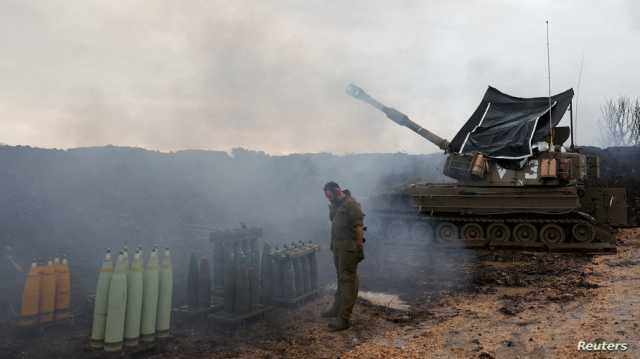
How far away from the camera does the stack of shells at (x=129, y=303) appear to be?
5141mm

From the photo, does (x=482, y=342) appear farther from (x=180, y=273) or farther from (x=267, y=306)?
(x=180, y=273)

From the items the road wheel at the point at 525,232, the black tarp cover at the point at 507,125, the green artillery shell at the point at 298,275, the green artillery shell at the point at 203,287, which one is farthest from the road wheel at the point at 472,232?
the green artillery shell at the point at 203,287

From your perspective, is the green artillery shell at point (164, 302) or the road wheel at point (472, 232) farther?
the road wheel at point (472, 232)

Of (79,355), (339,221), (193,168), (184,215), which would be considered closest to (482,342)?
(339,221)

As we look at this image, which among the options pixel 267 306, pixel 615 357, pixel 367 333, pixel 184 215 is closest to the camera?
pixel 615 357

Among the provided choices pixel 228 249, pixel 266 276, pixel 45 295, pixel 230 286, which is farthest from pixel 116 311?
pixel 266 276

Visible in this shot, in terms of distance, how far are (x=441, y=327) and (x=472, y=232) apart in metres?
8.00

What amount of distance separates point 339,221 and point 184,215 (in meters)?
12.3

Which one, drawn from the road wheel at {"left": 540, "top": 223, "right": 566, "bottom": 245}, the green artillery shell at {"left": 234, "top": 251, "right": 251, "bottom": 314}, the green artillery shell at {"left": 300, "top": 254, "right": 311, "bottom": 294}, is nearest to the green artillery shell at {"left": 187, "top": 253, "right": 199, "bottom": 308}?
the green artillery shell at {"left": 234, "top": 251, "right": 251, "bottom": 314}

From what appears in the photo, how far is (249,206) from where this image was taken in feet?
68.0

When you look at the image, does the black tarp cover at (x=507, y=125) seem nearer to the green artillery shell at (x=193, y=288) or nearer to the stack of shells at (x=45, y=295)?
the green artillery shell at (x=193, y=288)

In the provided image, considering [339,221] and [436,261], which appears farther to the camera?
[436,261]

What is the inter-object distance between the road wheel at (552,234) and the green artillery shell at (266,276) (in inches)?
362

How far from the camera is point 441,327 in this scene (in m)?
6.30
